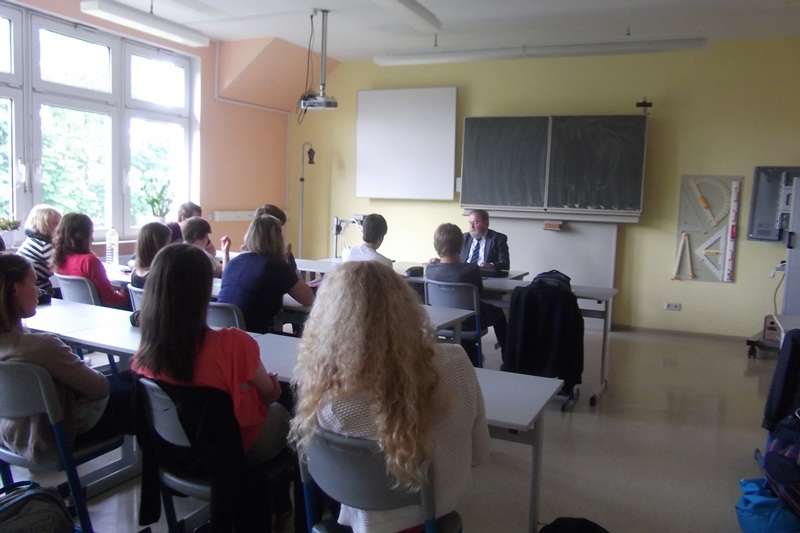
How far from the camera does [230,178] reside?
7.43m

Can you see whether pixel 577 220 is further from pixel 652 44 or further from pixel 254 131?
pixel 254 131

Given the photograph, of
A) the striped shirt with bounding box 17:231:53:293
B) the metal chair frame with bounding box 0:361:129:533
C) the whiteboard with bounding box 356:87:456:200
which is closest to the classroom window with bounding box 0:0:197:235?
the striped shirt with bounding box 17:231:53:293

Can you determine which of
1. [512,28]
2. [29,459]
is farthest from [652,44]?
[29,459]

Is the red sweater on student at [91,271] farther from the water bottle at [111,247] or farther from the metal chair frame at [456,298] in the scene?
the metal chair frame at [456,298]

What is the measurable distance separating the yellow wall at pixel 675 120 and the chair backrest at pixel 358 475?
5587 millimetres

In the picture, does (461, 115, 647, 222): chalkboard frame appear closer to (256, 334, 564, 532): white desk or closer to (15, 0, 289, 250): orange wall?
(15, 0, 289, 250): orange wall

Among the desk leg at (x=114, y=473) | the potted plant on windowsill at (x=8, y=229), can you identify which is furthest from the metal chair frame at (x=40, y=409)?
the potted plant on windowsill at (x=8, y=229)

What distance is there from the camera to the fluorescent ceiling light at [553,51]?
5.32m

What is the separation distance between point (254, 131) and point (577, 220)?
12.8ft

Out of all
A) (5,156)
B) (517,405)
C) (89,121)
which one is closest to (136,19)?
(89,121)

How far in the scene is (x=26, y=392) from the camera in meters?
2.00

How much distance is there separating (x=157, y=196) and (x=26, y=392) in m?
4.75

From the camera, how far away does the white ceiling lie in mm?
5250

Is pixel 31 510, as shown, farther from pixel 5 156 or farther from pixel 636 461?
pixel 5 156
